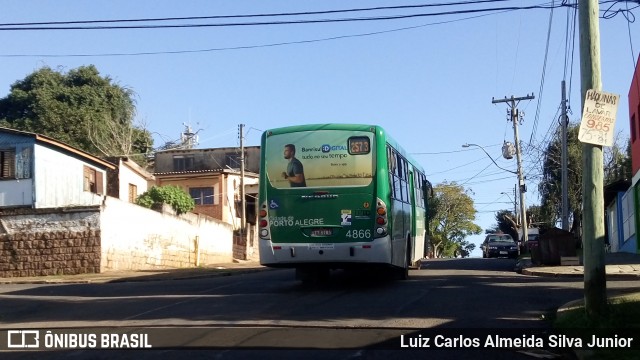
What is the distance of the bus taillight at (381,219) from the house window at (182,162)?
45.1 m

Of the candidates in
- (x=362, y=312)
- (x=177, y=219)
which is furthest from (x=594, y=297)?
(x=177, y=219)

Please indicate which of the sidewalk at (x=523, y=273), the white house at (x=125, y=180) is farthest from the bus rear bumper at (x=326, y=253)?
the white house at (x=125, y=180)

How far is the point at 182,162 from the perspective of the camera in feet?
192

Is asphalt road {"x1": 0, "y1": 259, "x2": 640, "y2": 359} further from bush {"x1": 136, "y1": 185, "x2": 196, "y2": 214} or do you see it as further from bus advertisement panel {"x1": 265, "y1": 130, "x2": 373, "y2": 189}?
bush {"x1": 136, "y1": 185, "x2": 196, "y2": 214}

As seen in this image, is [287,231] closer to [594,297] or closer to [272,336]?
[272,336]

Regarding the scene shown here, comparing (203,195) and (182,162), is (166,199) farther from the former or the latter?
(182,162)

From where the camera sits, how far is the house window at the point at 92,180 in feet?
109

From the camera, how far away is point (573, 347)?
27.5 ft

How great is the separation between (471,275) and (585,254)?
9.84m

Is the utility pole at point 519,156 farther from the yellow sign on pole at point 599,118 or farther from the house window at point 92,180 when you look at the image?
the yellow sign on pole at point 599,118

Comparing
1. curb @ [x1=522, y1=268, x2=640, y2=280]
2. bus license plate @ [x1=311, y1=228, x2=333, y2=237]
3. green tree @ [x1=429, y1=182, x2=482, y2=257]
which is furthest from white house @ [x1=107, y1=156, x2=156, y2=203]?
A: green tree @ [x1=429, y1=182, x2=482, y2=257]

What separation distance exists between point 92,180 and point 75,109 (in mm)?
18871

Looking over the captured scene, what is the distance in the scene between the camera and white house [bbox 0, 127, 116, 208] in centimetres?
2892

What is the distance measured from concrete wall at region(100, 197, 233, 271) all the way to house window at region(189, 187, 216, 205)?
7.55 meters
